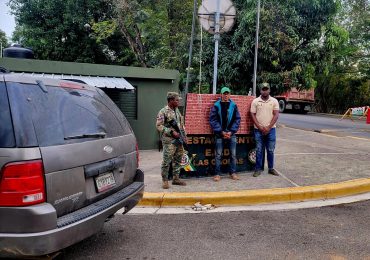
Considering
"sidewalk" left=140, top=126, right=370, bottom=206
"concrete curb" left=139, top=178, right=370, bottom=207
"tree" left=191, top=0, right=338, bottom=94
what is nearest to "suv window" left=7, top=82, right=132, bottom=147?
"concrete curb" left=139, top=178, right=370, bottom=207

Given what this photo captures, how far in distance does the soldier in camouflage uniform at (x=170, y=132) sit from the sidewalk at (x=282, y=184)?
0.43 metres

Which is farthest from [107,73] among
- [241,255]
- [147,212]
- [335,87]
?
[335,87]

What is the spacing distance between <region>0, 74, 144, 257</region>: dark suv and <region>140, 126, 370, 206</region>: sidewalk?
2.07 metres

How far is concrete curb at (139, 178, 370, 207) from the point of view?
5.40m

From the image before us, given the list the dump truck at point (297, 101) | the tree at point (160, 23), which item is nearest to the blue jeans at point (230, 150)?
the tree at point (160, 23)

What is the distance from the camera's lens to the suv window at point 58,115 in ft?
8.84

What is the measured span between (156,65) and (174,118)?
1459cm

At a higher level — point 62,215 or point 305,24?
point 305,24

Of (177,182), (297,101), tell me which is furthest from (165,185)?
(297,101)

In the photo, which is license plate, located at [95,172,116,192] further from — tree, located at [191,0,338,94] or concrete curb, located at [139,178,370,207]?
tree, located at [191,0,338,94]

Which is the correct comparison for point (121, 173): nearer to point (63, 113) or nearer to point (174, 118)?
point (63, 113)

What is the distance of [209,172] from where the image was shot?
263 inches

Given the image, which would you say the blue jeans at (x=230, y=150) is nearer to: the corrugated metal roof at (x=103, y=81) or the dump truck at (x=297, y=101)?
the corrugated metal roof at (x=103, y=81)

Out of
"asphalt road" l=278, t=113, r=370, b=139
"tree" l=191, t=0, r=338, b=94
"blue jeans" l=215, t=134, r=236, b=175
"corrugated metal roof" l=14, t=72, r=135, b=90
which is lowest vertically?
"asphalt road" l=278, t=113, r=370, b=139
